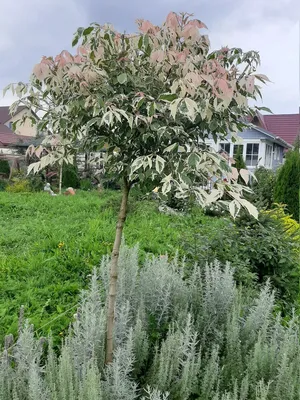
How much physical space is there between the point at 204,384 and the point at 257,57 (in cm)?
134

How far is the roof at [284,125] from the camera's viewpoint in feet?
69.1

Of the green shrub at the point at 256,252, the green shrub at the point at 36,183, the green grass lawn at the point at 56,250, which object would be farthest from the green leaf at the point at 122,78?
the green shrub at the point at 36,183

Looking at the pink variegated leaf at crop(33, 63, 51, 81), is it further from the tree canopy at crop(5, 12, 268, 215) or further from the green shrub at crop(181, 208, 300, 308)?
the green shrub at crop(181, 208, 300, 308)

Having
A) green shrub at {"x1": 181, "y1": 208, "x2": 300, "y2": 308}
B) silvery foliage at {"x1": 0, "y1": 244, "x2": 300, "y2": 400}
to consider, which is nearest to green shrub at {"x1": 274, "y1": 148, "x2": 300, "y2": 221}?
green shrub at {"x1": 181, "y1": 208, "x2": 300, "y2": 308}

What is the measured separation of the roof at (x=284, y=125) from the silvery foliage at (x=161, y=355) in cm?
2006

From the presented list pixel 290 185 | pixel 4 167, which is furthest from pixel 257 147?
pixel 4 167

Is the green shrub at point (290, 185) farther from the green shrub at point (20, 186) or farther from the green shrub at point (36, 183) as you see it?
the green shrub at point (36, 183)

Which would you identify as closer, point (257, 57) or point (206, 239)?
point (257, 57)

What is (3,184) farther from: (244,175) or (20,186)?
(244,175)

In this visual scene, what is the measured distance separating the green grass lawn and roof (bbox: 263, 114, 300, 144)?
54.0 ft

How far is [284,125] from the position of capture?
21.7m

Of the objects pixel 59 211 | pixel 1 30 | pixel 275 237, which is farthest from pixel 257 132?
pixel 1 30

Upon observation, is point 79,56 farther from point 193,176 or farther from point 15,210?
point 15,210

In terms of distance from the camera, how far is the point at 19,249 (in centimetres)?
419
